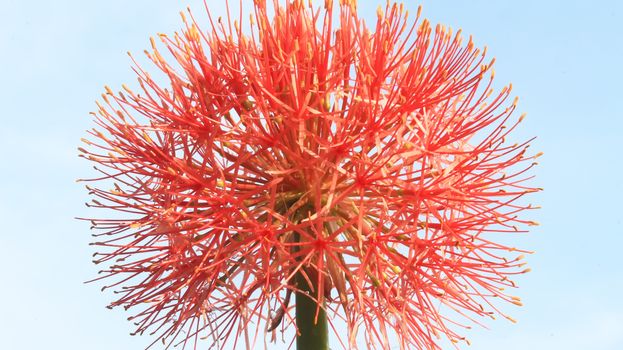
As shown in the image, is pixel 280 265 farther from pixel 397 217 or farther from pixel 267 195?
pixel 397 217

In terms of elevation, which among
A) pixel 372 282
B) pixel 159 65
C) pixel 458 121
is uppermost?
pixel 159 65

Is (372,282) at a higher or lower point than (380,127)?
lower

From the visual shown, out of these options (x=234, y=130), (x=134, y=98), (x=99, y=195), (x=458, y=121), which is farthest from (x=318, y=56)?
(x=99, y=195)

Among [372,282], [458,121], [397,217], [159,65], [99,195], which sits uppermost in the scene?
→ [159,65]

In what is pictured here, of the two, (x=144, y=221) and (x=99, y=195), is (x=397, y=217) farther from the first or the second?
(x=99, y=195)

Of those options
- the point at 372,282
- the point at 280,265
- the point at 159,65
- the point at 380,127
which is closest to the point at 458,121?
the point at 380,127

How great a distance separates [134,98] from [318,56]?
1017 millimetres

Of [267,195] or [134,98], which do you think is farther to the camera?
[134,98]

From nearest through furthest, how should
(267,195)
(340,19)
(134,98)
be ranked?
(267,195) → (340,19) → (134,98)

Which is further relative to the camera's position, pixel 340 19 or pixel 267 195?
pixel 340 19

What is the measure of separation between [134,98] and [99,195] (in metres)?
0.51

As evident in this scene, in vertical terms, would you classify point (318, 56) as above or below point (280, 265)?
above

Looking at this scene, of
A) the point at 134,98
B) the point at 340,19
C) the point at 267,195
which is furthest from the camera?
the point at 134,98

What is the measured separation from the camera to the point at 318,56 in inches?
139
